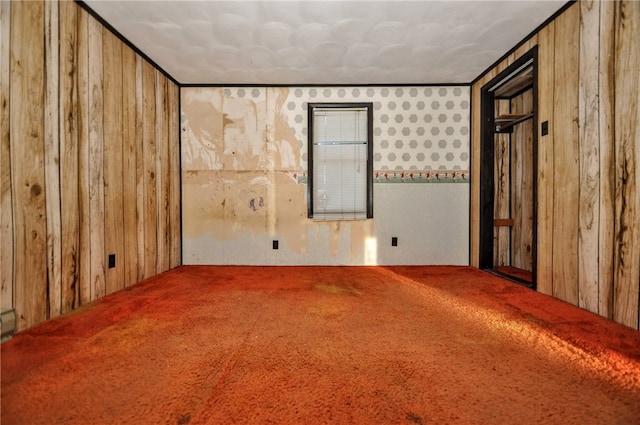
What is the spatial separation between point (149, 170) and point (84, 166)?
2.60 feet

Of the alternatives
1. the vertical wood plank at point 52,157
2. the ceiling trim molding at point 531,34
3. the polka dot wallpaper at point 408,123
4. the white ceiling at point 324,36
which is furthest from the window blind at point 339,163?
the vertical wood plank at point 52,157

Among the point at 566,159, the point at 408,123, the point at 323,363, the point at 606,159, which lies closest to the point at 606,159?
the point at 606,159

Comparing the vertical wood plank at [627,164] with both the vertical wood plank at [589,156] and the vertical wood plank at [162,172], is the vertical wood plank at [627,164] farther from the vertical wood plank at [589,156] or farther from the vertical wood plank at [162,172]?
the vertical wood plank at [162,172]

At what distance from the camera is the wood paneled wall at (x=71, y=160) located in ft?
5.13

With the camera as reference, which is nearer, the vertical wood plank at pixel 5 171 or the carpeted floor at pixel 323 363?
the carpeted floor at pixel 323 363

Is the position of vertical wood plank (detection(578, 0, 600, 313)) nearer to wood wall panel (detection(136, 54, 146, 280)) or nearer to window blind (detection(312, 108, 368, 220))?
window blind (detection(312, 108, 368, 220))

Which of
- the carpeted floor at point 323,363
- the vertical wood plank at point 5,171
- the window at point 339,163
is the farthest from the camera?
the window at point 339,163

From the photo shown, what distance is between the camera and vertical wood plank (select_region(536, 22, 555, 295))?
86.0 inches

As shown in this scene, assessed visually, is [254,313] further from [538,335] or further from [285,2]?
[285,2]

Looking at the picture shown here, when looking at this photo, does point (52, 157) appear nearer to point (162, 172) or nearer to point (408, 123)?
point (162, 172)

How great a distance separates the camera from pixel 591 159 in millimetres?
1839

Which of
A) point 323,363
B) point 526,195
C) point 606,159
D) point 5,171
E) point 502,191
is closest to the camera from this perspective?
point 323,363

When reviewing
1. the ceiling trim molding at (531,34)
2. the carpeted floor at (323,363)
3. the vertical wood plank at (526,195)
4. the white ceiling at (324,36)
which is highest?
the white ceiling at (324,36)

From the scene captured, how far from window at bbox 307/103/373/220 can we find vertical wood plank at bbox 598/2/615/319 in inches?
84.3
